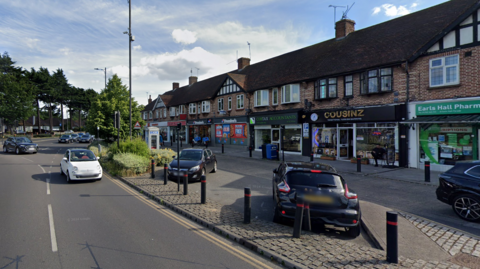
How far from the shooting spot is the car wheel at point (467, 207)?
697 centimetres

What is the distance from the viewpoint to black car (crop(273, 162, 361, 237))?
603 cm

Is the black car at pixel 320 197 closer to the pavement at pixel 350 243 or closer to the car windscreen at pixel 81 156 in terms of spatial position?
the pavement at pixel 350 243

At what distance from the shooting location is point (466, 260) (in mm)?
4926

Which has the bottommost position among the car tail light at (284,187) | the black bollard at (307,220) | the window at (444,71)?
the black bollard at (307,220)

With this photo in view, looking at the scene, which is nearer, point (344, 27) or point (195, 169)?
point (195, 169)

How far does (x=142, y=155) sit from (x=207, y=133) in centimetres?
1949

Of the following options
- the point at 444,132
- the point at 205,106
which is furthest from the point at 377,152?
the point at 205,106

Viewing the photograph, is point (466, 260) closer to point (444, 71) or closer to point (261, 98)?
point (444, 71)

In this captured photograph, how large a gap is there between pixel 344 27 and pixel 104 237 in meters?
23.2

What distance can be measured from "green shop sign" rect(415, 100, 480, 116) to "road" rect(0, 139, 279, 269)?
13.6 meters

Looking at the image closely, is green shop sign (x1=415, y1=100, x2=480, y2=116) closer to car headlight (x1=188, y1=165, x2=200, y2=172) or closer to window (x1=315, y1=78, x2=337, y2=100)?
window (x1=315, y1=78, x2=337, y2=100)

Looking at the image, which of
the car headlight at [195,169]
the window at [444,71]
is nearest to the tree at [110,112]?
the car headlight at [195,169]

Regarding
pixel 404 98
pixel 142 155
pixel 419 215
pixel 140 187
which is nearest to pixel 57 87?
pixel 142 155

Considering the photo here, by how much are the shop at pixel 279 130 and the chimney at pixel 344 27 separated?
749 centimetres
